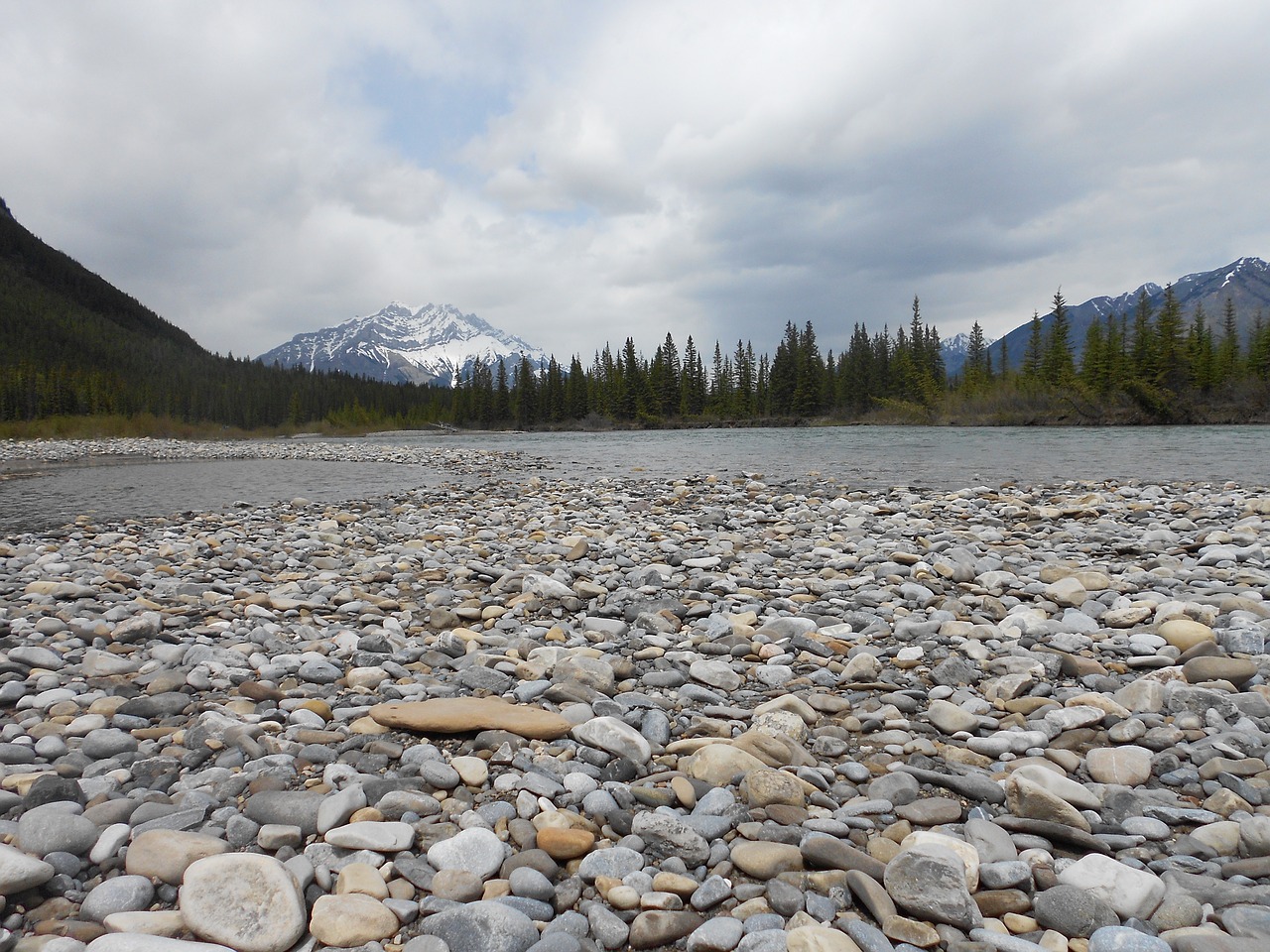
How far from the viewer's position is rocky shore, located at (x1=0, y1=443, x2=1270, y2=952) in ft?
5.62

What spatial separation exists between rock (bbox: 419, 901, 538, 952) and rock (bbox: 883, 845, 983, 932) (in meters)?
0.98

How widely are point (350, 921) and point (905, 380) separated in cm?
8508

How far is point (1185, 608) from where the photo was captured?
3807mm

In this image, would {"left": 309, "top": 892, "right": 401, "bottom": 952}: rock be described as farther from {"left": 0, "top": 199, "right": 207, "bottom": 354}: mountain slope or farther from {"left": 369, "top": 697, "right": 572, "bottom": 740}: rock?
{"left": 0, "top": 199, "right": 207, "bottom": 354}: mountain slope

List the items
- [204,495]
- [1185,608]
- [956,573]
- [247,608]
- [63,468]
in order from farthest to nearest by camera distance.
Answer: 1. [63,468]
2. [204,495]
3. [956,573]
4. [247,608]
5. [1185,608]

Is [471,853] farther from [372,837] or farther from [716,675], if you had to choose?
[716,675]

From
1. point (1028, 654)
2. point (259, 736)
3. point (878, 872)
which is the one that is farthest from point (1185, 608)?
point (259, 736)

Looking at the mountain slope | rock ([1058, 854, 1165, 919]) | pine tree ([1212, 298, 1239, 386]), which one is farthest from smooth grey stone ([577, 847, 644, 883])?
the mountain slope

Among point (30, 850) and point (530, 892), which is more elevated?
point (30, 850)

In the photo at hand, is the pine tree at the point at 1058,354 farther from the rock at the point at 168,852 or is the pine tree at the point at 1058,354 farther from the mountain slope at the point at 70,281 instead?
the mountain slope at the point at 70,281

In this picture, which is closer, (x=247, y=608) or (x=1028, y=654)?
(x=1028, y=654)

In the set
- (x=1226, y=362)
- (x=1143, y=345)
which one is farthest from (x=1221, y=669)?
(x=1226, y=362)

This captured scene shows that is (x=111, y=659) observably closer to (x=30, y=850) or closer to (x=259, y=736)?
A: (x=259, y=736)

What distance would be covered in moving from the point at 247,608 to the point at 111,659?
3.65 feet
